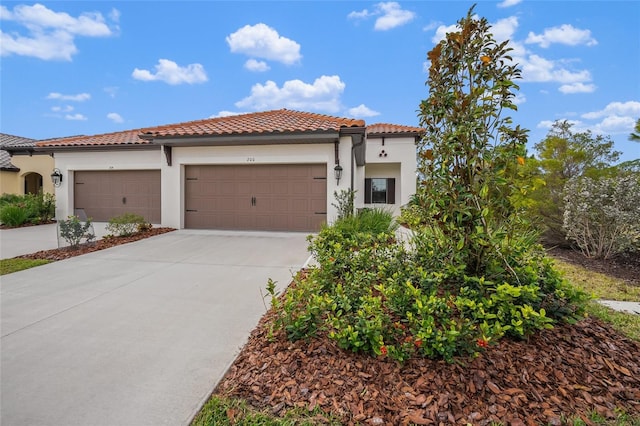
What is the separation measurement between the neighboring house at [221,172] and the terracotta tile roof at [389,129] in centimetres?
328

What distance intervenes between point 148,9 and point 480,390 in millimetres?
11114

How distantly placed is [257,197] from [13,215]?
938 centimetres

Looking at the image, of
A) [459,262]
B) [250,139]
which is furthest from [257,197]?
[459,262]

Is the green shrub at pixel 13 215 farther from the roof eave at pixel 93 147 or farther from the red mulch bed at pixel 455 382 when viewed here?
the red mulch bed at pixel 455 382

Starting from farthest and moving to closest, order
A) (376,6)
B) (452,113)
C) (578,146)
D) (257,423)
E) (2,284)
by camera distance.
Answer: (578,146)
(376,6)
(2,284)
(452,113)
(257,423)

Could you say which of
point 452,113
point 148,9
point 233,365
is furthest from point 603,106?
point 148,9

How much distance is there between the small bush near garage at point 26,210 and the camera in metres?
11.4

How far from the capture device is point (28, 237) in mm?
9414

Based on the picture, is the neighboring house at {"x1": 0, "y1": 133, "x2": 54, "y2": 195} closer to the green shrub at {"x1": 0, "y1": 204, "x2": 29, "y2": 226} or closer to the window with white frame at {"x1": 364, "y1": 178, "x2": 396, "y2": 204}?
the green shrub at {"x1": 0, "y1": 204, "x2": 29, "y2": 226}

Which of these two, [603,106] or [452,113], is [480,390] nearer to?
[452,113]

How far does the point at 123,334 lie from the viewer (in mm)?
3256

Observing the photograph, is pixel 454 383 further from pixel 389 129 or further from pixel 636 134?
pixel 389 129

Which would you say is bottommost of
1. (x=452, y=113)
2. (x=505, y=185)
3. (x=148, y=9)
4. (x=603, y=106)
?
(x=505, y=185)

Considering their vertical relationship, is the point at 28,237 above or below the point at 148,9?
below
